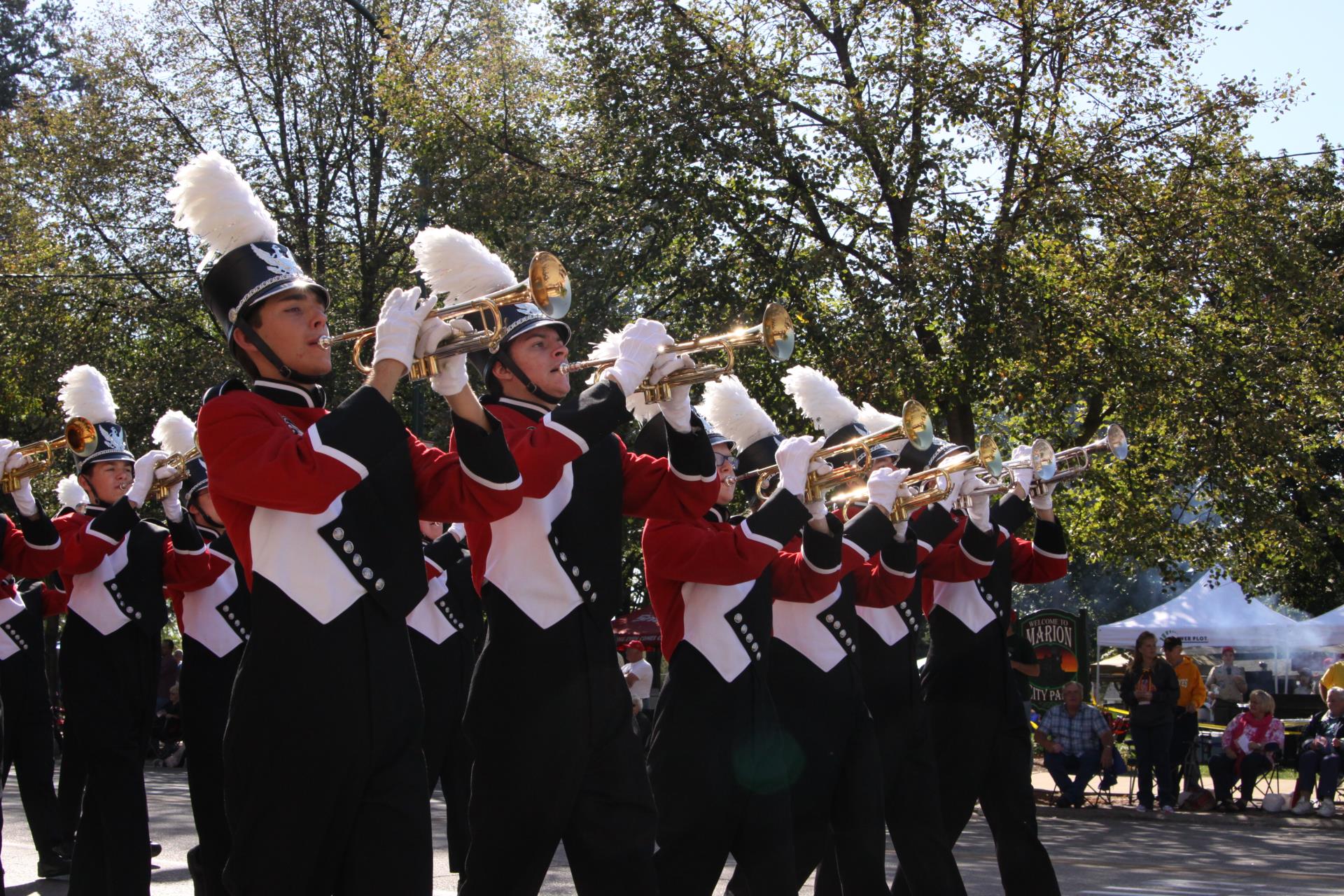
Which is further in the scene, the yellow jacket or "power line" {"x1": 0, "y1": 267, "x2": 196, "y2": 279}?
"power line" {"x1": 0, "y1": 267, "x2": 196, "y2": 279}

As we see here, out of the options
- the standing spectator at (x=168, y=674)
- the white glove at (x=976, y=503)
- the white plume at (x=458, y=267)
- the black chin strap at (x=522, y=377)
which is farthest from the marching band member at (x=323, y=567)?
the standing spectator at (x=168, y=674)

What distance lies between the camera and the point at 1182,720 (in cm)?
1565

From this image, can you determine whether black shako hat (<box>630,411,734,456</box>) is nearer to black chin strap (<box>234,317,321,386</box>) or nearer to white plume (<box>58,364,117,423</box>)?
black chin strap (<box>234,317,321,386</box>)

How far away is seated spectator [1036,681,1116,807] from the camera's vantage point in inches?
588

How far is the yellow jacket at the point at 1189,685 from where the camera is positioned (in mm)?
15891

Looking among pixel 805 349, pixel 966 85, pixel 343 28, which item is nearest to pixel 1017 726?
pixel 805 349

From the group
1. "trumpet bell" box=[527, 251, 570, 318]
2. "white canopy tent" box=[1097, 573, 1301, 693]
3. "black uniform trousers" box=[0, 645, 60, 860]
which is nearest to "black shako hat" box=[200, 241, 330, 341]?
"trumpet bell" box=[527, 251, 570, 318]

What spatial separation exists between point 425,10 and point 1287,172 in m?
15.9

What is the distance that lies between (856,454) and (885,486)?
0.44m

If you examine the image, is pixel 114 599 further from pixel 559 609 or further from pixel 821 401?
pixel 559 609

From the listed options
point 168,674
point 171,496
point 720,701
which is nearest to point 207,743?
point 171,496

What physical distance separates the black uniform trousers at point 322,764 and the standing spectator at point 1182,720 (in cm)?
1260

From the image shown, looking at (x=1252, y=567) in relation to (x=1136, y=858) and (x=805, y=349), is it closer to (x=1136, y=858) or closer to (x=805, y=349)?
(x=805, y=349)

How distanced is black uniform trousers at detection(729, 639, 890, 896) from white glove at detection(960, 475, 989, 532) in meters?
1.19
